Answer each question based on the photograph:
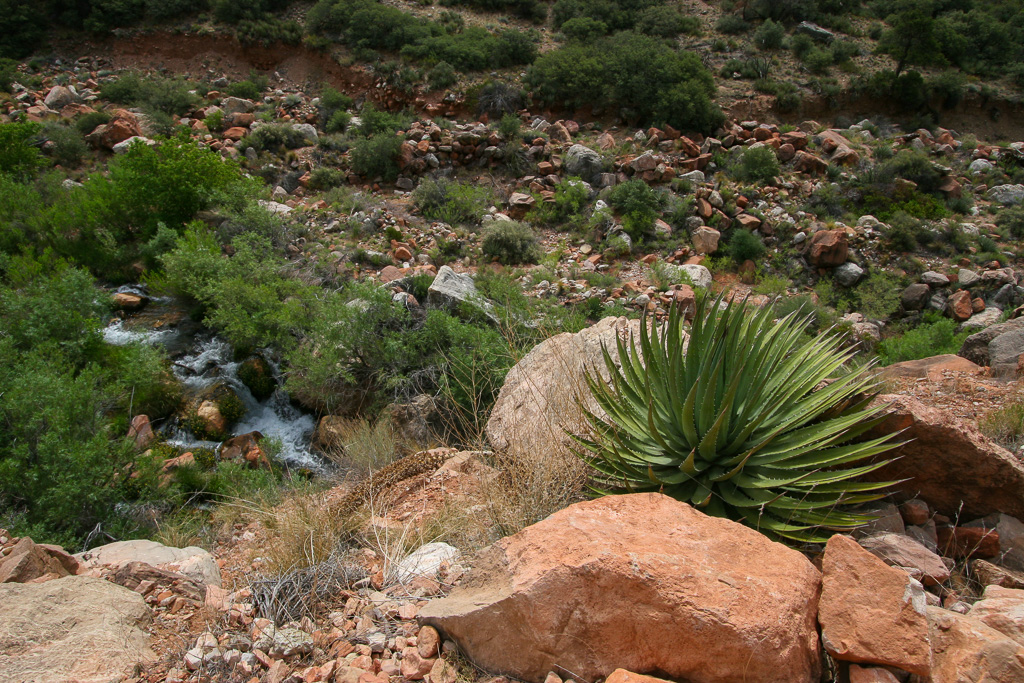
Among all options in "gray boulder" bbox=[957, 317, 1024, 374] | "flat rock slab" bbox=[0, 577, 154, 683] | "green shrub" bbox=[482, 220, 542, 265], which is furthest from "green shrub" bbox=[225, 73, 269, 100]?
"gray boulder" bbox=[957, 317, 1024, 374]

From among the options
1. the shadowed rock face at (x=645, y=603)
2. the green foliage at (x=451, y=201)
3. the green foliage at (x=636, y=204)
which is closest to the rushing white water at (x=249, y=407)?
the green foliage at (x=451, y=201)

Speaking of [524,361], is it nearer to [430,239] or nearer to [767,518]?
[767,518]

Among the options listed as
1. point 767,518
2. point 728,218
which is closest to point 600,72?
point 728,218

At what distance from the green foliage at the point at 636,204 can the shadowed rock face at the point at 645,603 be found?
997cm

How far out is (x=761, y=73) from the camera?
58.1 feet

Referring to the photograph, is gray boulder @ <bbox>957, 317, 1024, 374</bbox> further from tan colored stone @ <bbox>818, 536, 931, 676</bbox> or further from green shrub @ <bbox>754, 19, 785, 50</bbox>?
green shrub @ <bbox>754, 19, 785, 50</bbox>

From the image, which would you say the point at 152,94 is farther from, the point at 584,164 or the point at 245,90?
the point at 584,164

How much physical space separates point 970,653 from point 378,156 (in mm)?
14422

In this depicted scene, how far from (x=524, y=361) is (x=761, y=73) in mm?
17237

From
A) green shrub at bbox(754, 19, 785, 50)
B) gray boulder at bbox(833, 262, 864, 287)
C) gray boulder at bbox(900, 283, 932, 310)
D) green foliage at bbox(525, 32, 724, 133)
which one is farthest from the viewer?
green shrub at bbox(754, 19, 785, 50)

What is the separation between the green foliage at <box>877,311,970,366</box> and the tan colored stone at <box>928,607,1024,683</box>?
251 inches

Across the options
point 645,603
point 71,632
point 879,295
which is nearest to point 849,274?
point 879,295

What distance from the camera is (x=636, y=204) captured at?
11883 mm

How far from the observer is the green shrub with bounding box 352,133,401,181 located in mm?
14086
